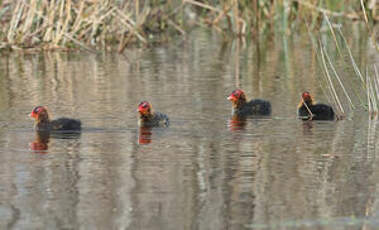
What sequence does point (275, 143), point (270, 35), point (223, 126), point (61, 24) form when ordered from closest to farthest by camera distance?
A: point (275, 143) → point (223, 126) → point (61, 24) → point (270, 35)

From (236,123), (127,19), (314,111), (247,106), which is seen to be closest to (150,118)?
(236,123)

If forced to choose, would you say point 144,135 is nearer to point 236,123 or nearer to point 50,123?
point 50,123

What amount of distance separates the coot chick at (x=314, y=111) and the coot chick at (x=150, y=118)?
156 centimetres

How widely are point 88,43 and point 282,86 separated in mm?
6963

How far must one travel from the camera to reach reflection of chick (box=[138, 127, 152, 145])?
10.0 m

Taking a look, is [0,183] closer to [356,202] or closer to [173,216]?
[173,216]

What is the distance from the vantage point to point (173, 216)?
682cm

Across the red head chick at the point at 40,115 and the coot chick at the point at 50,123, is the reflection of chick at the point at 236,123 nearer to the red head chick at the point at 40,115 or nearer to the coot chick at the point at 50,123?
the coot chick at the point at 50,123

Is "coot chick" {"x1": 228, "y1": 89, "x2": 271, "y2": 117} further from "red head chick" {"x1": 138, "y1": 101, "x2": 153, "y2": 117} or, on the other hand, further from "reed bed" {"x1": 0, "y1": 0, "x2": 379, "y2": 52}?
"reed bed" {"x1": 0, "y1": 0, "x2": 379, "y2": 52}

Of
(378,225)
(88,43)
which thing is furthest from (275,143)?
(88,43)

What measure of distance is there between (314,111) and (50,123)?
2846 mm

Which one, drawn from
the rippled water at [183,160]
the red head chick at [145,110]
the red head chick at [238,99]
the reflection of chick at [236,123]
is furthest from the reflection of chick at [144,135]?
the red head chick at [238,99]

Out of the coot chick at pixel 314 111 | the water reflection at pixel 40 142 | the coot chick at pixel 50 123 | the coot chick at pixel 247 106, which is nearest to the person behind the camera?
the water reflection at pixel 40 142

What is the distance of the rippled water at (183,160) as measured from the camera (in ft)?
22.5
